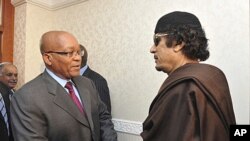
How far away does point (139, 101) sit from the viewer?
7.14 feet

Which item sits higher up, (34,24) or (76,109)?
(34,24)

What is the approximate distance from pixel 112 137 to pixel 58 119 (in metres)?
0.37

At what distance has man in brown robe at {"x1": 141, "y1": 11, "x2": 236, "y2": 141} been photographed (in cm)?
85

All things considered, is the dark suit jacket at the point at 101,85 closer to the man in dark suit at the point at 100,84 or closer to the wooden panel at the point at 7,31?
the man in dark suit at the point at 100,84

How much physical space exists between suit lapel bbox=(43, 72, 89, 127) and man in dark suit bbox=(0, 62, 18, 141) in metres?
0.80

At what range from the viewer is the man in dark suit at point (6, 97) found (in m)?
1.83

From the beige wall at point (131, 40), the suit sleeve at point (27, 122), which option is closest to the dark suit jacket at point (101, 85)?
the beige wall at point (131, 40)

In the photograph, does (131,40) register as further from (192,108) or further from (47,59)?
(192,108)

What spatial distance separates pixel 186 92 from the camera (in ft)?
2.86

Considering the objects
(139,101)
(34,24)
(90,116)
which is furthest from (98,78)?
(34,24)

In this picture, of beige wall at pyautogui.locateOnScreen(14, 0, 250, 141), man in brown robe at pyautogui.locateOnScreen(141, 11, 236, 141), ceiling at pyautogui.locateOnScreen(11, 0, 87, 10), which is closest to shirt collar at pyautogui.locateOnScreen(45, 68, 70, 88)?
man in brown robe at pyautogui.locateOnScreen(141, 11, 236, 141)

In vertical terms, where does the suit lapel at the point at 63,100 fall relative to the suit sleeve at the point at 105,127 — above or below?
above

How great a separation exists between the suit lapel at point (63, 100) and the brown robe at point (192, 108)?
0.43m

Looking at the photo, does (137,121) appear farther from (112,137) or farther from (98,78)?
(112,137)
